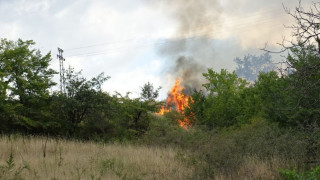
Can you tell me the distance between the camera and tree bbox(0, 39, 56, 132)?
2278cm

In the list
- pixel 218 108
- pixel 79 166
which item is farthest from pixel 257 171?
pixel 218 108

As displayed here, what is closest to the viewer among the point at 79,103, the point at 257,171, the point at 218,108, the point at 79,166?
the point at 257,171

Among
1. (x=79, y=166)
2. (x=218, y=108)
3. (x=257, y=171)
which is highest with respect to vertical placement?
(x=218, y=108)

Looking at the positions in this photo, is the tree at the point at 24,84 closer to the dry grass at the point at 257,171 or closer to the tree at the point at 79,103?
the tree at the point at 79,103

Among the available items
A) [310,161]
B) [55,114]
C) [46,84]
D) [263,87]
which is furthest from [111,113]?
[310,161]

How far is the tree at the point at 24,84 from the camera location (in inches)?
897

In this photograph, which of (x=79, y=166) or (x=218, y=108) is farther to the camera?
(x=218, y=108)

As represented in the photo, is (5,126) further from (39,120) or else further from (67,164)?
(67,164)

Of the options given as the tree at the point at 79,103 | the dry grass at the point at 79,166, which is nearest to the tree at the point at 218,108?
the tree at the point at 79,103

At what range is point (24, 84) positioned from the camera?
2378 cm

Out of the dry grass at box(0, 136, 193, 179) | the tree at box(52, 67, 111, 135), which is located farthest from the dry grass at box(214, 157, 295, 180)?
the tree at box(52, 67, 111, 135)

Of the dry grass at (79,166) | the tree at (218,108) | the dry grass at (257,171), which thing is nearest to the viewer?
the dry grass at (257,171)

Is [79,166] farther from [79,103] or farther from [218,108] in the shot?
[218,108]

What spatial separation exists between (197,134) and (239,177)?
1184 cm
